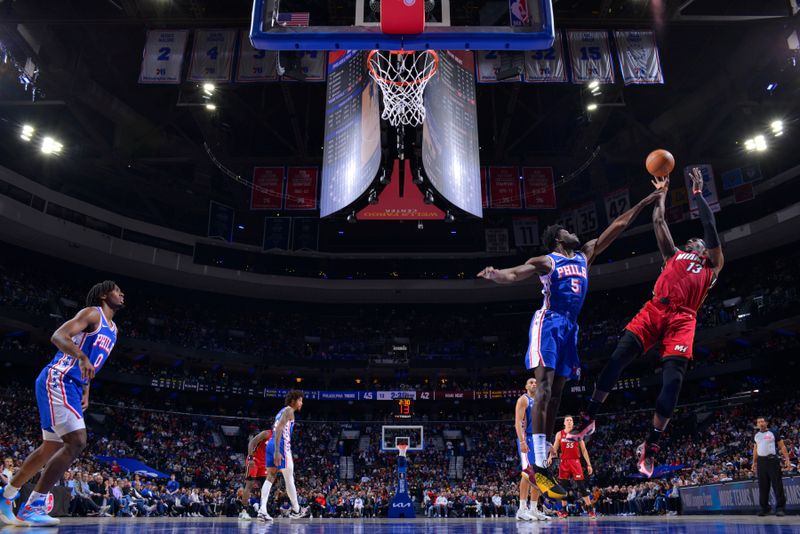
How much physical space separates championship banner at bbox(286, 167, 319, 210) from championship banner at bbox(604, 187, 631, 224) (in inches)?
508

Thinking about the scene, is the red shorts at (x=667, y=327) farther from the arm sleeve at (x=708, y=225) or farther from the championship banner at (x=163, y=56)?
the championship banner at (x=163, y=56)

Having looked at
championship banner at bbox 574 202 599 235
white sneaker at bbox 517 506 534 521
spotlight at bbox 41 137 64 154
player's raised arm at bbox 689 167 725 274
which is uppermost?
spotlight at bbox 41 137 64 154

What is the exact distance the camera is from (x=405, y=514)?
22891 mm

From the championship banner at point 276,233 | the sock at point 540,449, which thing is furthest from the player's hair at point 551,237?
the championship banner at point 276,233

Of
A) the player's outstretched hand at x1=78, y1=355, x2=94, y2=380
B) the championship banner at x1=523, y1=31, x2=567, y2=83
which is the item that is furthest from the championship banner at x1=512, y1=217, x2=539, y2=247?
the player's outstretched hand at x1=78, y1=355, x2=94, y2=380

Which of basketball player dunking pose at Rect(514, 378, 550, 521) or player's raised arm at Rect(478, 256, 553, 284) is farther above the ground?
player's raised arm at Rect(478, 256, 553, 284)

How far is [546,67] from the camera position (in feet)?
52.5

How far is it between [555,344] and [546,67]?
38.9ft

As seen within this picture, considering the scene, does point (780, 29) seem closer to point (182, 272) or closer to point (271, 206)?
point (271, 206)

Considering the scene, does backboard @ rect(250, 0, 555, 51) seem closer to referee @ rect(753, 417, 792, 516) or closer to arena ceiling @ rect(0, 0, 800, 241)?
referee @ rect(753, 417, 792, 516)

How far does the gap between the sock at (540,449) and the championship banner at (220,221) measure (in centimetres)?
2473

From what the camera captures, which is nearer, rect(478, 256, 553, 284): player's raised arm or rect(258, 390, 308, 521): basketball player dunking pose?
rect(478, 256, 553, 284): player's raised arm

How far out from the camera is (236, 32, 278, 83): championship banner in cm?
1625

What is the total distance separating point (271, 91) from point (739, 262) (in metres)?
25.4
